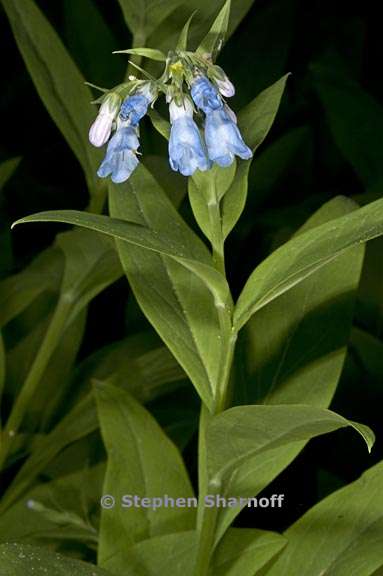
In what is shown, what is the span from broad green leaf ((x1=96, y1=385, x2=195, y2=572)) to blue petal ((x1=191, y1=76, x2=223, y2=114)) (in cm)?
44

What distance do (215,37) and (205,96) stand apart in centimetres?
9

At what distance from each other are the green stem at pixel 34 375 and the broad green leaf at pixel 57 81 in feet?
0.52

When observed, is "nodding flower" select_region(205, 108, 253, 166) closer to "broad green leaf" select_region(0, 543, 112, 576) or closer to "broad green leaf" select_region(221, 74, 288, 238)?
"broad green leaf" select_region(221, 74, 288, 238)

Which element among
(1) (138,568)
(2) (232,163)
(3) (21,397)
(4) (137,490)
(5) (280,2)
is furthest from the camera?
(5) (280,2)

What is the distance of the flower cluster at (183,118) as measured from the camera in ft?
2.58

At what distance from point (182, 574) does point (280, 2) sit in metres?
1.23

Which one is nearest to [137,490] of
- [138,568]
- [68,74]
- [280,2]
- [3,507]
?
[138,568]

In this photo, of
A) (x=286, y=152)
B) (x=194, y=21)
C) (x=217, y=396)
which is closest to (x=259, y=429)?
(x=217, y=396)

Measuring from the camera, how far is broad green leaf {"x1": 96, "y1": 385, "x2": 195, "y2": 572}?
1.11 meters

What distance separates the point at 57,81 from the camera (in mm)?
1314

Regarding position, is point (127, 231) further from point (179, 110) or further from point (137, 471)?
point (137, 471)

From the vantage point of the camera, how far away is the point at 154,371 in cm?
137

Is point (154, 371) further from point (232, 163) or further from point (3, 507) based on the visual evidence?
point (232, 163)

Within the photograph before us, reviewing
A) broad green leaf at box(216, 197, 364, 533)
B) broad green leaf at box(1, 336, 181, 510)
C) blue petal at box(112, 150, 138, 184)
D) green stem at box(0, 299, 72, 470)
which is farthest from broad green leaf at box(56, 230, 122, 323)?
blue petal at box(112, 150, 138, 184)
